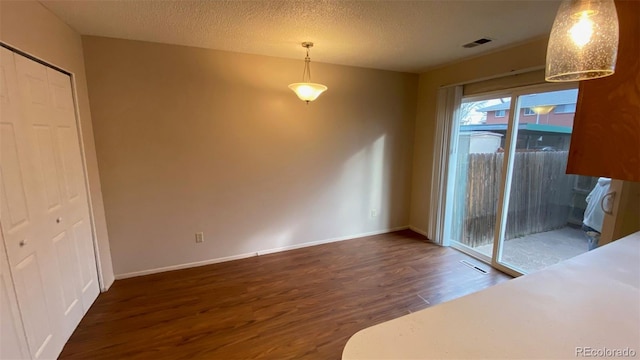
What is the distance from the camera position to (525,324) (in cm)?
86

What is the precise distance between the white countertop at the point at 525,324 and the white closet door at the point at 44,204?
82.4 inches

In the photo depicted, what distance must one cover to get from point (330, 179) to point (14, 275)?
10.00 feet

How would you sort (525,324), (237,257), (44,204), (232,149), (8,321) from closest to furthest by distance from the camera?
(525,324) < (8,321) < (44,204) < (232,149) < (237,257)

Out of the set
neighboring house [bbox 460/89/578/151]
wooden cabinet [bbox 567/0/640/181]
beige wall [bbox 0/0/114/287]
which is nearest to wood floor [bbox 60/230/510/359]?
beige wall [bbox 0/0/114/287]

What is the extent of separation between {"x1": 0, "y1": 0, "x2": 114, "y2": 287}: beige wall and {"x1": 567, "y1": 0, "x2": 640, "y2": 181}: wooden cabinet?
3078 mm

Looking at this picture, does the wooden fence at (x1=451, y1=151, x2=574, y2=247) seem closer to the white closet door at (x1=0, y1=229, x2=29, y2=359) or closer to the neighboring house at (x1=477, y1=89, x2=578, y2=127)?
the neighboring house at (x1=477, y1=89, x2=578, y2=127)

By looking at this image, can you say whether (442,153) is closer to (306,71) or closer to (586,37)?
(306,71)

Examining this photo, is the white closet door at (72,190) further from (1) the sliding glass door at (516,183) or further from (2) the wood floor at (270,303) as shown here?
(1) the sliding glass door at (516,183)

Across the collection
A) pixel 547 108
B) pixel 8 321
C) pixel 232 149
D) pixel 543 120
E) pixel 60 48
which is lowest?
pixel 8 321

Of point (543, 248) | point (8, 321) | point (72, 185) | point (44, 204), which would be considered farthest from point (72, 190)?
point (543, 248)

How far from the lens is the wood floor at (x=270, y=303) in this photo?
80.1 inches

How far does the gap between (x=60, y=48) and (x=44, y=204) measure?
127cm

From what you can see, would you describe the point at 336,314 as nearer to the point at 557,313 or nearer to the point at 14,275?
the point at 557,313
